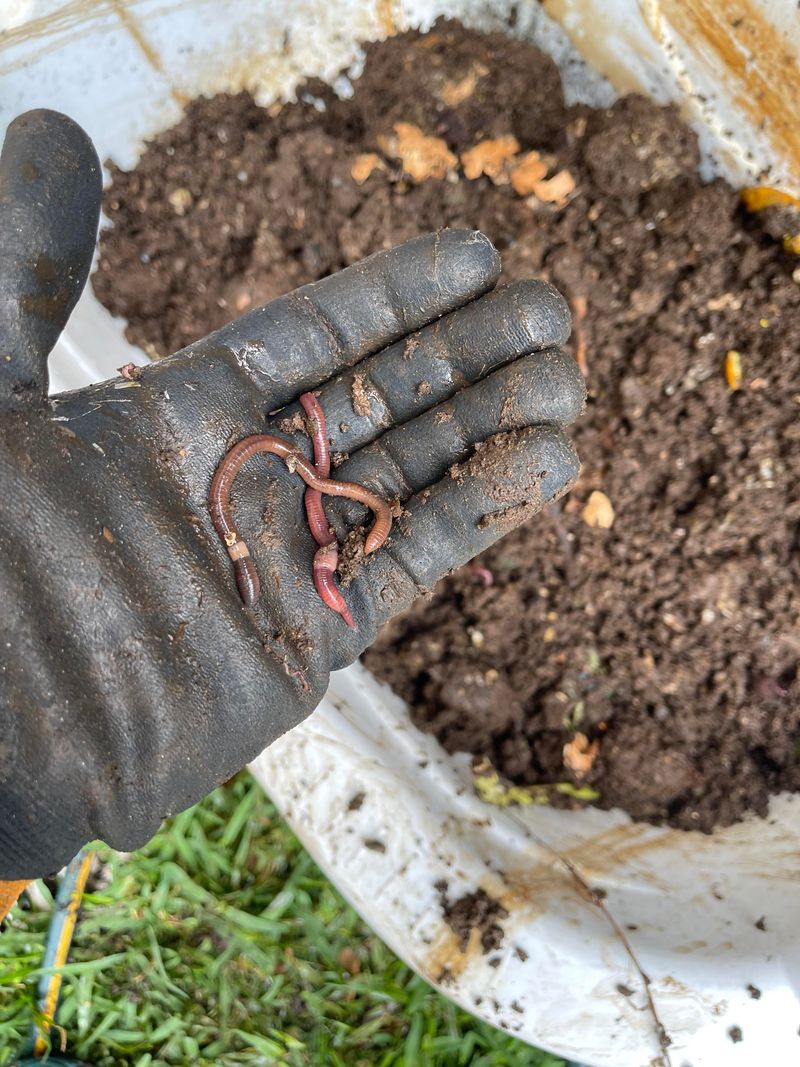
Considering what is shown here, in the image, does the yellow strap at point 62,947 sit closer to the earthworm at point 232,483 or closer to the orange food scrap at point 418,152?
the earthworm at point 232,483

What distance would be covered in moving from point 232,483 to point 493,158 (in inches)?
77.8

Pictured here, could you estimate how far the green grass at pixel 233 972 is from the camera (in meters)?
3.66

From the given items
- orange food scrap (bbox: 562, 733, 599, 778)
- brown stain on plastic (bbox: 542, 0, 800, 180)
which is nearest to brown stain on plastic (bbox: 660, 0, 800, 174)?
brown stain on plastic (bbox: 542, 0, 800, 180)

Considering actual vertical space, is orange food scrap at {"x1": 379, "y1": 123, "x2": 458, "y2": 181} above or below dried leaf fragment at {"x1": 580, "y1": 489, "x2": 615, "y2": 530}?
above

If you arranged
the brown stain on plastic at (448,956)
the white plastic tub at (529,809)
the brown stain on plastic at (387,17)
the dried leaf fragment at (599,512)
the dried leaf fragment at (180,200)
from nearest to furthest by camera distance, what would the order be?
the white plastic tub at (529,809) < the brown stain on plastic at (448,956) < the dried leaf fragment at (599,512) < the dried leaf fragment at (180,200) < the brown stain on plastic at (387,17)

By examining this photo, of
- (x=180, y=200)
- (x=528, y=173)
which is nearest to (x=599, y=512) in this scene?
(x=528, y=173)

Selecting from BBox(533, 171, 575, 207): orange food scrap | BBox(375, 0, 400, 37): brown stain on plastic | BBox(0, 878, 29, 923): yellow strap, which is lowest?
BBox(0, 878, 29, 923): yellow strap

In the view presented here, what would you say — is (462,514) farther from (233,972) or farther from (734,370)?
(233,972)

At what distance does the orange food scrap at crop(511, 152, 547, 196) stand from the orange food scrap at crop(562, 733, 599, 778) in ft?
7.88

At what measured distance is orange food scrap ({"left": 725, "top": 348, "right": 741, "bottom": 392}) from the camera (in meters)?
3.20

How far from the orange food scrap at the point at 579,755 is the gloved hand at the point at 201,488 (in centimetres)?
115

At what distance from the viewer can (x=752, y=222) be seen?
338cm

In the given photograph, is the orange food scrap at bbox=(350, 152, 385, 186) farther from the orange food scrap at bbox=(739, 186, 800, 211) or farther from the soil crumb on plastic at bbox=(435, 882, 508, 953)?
the soil crumb on plastic at bbox=(435, 882, 508, 953)

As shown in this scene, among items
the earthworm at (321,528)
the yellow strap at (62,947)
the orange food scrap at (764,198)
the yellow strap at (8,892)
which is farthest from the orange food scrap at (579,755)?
the orange food scrap at (764,198)
